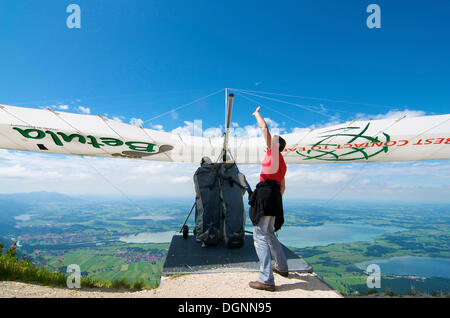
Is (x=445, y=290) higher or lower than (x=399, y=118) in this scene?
lower

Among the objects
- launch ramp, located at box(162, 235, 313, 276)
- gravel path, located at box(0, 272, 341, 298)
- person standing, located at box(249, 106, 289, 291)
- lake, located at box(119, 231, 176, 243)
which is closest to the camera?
gravel path, located at box(0, 272, 341, 298)

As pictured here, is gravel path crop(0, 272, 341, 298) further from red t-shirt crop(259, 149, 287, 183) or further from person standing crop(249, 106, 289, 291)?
red t-shirt crop(259, 149, 287, 183)

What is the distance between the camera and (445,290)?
318cm

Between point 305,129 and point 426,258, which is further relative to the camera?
point 426,258

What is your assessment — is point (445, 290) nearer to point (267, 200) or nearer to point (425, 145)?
point (425, 145)

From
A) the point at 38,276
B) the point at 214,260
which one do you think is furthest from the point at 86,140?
the point at 214,260

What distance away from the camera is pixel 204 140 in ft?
19.8

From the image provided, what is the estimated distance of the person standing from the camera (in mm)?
2137

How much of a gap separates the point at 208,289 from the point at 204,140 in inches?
177

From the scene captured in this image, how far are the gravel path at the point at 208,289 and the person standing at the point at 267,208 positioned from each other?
0.66ft

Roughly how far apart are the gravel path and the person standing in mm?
200

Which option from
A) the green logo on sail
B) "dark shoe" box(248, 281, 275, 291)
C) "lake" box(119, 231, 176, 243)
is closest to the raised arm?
"dark shoe" box(248, 281, 275, 291)
